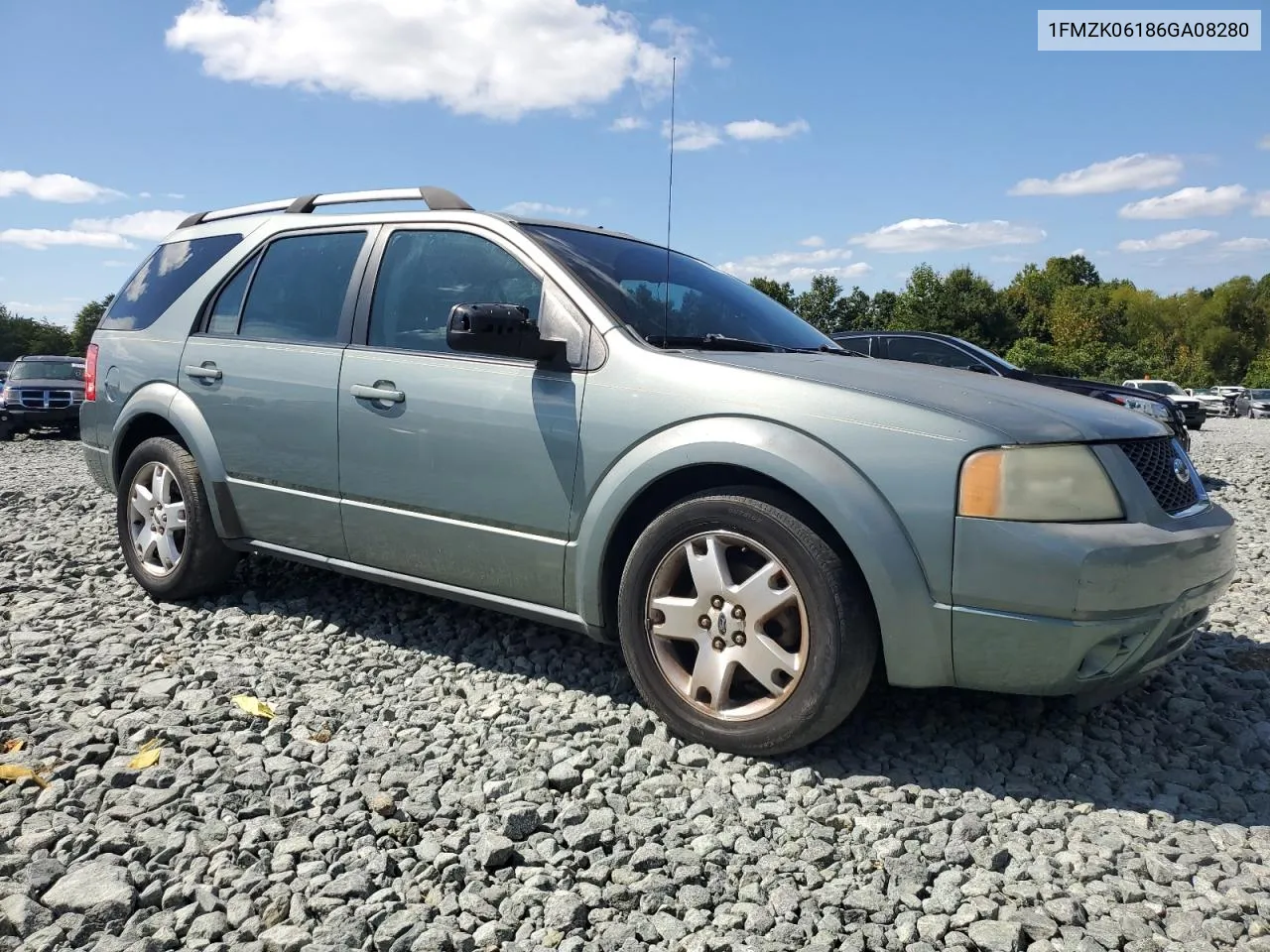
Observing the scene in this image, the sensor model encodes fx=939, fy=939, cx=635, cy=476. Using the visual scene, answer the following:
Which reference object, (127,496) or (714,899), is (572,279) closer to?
(714,899)

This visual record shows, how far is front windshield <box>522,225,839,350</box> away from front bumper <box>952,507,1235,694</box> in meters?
1.36

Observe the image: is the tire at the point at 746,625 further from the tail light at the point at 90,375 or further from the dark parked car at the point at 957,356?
the dark parked car at the point at 957,356

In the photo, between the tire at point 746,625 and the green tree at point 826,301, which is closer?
the tire at point 746,625

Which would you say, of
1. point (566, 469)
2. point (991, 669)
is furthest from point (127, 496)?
point (991, 669)

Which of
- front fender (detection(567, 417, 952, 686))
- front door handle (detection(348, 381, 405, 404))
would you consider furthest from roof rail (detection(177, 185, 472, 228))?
front fender (detection(567, 417, 952, 686))

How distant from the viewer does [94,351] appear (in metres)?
5.00

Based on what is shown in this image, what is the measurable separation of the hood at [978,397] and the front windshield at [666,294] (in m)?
0.31

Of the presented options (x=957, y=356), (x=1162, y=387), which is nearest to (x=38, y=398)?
(x=957, y=356)

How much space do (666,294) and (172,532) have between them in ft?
8.94

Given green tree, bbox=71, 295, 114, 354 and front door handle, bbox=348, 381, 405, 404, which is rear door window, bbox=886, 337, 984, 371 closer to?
front door handle, bbox=348, 381, 405, 404

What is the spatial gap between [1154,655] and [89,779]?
10.6 ft

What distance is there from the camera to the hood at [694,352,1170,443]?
2729mm

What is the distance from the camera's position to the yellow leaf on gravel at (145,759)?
2.87m

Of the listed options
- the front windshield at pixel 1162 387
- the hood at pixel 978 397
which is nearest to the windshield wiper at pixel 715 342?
the hood at pixel 978 397
